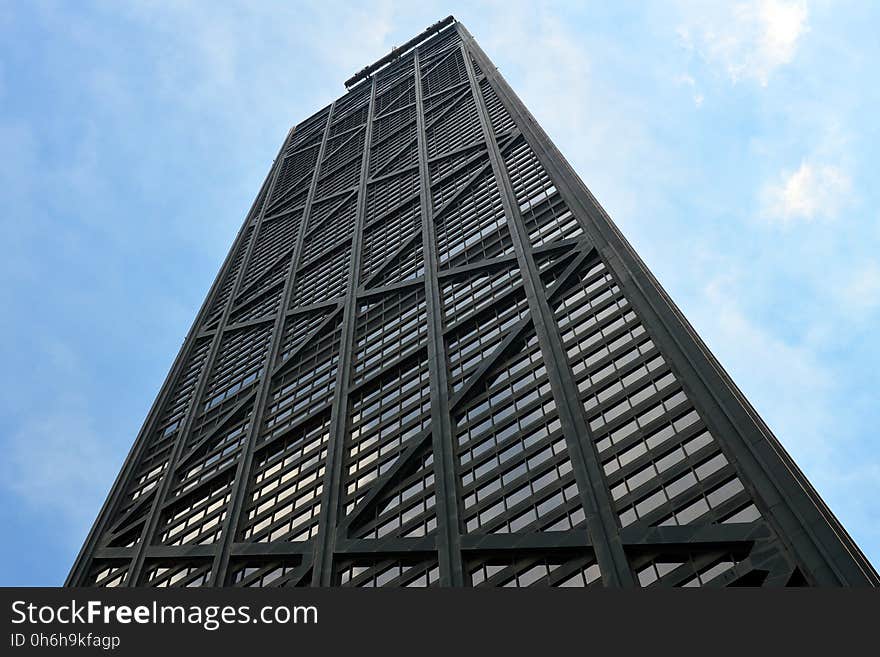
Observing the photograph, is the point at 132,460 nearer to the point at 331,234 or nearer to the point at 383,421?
the point at 383,421

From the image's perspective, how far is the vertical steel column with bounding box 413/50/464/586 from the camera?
29703 millimetres

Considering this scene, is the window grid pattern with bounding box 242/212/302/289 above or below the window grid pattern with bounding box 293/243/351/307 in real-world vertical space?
above

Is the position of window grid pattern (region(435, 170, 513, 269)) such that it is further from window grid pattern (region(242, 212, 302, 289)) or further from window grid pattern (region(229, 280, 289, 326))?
window grid pattern (region(242, 212, 302, 289))

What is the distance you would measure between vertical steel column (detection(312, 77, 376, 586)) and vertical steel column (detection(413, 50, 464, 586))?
488 centimetres

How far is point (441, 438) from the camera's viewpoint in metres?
36.2

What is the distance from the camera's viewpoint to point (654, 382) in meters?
31.5

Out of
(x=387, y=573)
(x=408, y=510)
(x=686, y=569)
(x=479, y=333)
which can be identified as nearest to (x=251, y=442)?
(x=479, y=333)

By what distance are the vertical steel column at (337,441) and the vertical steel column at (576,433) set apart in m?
10.5

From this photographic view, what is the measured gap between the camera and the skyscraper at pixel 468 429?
85.6 feet

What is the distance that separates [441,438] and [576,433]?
7020 mm

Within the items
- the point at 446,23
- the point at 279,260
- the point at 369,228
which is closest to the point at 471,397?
the point at 369,228

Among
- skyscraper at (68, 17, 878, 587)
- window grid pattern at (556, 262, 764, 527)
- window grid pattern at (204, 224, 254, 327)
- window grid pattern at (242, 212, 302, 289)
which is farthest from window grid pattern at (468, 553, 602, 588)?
window grid pattern at (242, 212, 302, 289)

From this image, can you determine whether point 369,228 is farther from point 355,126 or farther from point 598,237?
point 355,126

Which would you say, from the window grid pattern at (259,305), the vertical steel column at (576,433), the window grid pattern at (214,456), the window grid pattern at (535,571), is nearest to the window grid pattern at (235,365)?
the window grid pattern at (259,305)
